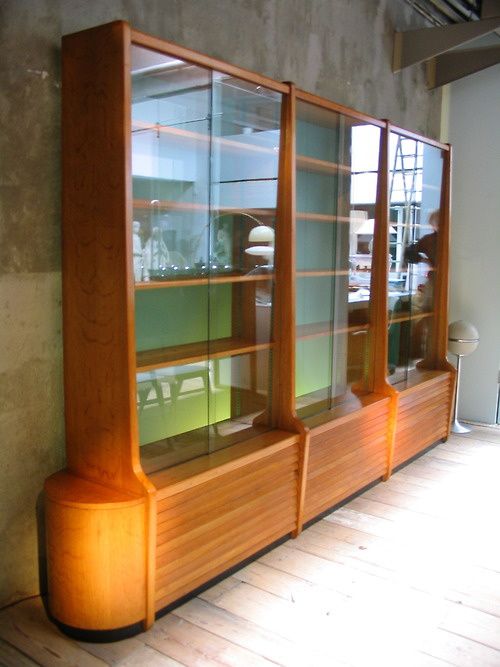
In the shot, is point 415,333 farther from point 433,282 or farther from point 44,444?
point 44,444

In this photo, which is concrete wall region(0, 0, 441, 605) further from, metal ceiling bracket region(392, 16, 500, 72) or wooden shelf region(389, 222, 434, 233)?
metal ceiling bracket region(392, 16, 500, 72)

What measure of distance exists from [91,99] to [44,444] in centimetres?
147

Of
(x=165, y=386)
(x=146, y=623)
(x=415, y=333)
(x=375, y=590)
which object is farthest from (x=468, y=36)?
(x=146, y=623)

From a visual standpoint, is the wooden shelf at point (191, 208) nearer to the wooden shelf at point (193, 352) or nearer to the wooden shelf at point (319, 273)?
the wooden shelf at point (319, 273)

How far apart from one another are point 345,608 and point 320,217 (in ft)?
7.29

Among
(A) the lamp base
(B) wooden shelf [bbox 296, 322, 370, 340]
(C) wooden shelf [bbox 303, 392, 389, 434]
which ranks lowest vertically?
(A) the lamp base

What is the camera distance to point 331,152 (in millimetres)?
4027

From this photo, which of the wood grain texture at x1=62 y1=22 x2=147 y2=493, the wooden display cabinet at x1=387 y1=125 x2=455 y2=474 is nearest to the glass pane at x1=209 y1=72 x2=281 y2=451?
the wood grain texture at x1=62 y1=22 x2=147 y2=493

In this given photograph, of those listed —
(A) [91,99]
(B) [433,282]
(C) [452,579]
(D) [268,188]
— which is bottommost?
(C) [452,579]

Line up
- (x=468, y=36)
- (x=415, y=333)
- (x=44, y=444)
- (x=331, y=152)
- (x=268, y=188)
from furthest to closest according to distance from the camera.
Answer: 1. (x=415, y=333)
2. (x=468, y=36)
3. (x=331, y=152)
4. (x=268, y=188)
5. (x=44, y=444)

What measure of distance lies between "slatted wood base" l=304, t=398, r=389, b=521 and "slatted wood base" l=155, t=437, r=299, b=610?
207 mm

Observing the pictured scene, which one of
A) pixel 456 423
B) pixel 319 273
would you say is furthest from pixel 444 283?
pixel 319 273

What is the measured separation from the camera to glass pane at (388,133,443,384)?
4648 mm

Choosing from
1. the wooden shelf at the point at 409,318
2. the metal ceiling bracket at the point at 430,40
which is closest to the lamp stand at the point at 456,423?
the wooden shelf at the point at 409,318
